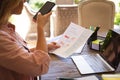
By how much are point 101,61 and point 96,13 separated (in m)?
1.32

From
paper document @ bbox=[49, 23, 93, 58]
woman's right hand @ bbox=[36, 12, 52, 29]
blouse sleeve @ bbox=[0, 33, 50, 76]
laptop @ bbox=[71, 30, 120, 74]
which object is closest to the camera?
blouse sleeve @ bbox=[0, 33, 50, 76]

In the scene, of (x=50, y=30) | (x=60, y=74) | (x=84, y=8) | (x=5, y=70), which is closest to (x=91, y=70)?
(x=60, y=74)

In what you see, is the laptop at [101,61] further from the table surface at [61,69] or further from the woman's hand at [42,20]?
the woman's hand at [42,20]

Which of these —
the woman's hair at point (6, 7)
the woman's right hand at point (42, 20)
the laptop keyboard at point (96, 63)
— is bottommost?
the laptop keyboard at point (96, 63)

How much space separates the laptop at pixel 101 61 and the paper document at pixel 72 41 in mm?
60

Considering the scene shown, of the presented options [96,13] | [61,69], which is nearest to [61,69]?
[61,69]

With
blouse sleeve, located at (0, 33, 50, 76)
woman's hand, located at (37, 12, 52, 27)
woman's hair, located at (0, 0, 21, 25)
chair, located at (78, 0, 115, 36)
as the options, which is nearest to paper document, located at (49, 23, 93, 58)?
woman's hand, located at (37, 12, 52, 27)

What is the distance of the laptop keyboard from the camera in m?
1.29

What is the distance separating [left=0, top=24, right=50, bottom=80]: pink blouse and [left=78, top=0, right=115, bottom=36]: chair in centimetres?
162

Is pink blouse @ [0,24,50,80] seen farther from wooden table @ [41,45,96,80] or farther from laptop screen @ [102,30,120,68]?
laptop screen @ [102,30,120,68]

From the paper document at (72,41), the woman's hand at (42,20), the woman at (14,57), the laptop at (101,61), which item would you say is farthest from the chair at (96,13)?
the woman at (14,57)

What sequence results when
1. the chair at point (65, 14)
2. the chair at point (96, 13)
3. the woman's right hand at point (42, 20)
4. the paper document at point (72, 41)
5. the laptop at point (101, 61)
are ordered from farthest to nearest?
1. the chair at point (65, 14)
2. the chair at point (96, 13)
3. the paper document at point (72, 41)
4. the laptop at point (101, 61)
5. the woman's right hand at point (42, 20)

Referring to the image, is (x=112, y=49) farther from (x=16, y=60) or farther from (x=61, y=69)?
(x=16, y=60)

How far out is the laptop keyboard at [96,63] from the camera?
1.29 meters
